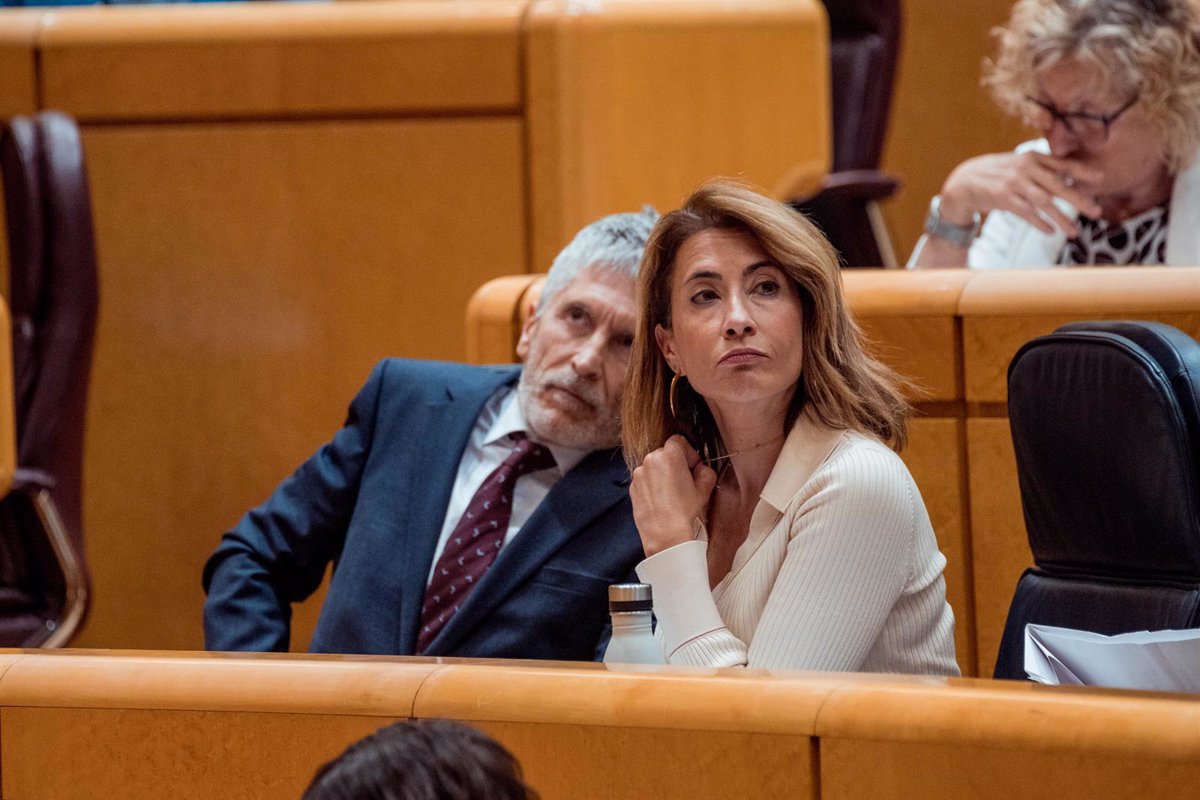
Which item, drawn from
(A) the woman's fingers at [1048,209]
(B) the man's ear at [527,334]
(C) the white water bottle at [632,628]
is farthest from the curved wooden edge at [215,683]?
(A) the woman's fingers at [1048,209]

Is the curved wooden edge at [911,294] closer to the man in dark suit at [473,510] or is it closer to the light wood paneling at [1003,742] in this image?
the man in dark suit at [473,510]

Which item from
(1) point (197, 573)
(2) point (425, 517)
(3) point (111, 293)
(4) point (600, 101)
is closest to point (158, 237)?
(3) point (111, 293)

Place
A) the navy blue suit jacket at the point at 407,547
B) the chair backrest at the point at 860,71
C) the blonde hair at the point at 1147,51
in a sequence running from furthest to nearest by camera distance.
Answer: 1. the chair backrest at the point at 860,71
2. the blonde hair at the point at 1147,51
3. the navy blue suit jacket at the point at 407,547

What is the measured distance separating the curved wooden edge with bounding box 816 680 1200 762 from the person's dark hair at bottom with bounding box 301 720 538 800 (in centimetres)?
27

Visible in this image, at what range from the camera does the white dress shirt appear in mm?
1994

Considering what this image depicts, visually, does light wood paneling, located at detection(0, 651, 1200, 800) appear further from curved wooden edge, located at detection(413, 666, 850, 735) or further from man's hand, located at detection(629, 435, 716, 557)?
man's hand, located at detection(629, 435, 716, 557)

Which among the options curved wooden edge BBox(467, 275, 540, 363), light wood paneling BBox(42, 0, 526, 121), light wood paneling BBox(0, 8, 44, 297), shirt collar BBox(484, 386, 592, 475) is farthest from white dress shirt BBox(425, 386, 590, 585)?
light wood paneling BBox(0, 8, 44, 297)

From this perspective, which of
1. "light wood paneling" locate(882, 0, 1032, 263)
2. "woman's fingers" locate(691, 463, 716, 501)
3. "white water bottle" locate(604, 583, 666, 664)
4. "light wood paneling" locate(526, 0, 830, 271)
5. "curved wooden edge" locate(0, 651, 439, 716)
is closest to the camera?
"curved wooden edge" locate(0, 651, 439, 716)

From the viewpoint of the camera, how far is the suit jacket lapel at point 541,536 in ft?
6.11

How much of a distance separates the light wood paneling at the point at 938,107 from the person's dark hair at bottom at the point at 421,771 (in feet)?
14.8

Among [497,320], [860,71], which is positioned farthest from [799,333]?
[860,71]

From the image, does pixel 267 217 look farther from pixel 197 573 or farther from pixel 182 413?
pixel 197 573

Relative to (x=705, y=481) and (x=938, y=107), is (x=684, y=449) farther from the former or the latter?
(x=938, y=107)

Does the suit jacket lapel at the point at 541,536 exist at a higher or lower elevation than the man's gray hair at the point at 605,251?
lower
